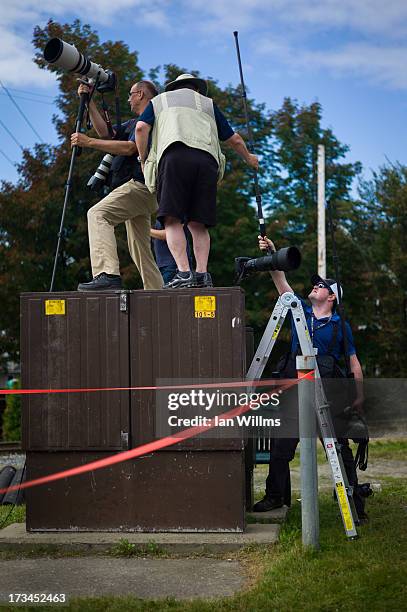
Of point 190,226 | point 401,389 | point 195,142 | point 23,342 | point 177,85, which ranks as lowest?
point 401,389

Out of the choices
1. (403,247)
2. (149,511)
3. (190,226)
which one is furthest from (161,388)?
(403,247)

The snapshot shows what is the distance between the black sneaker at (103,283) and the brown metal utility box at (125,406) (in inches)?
9.9

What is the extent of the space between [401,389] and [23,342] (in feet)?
63.8

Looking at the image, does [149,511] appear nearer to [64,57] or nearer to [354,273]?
[64,57]

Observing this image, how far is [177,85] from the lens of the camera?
659cm

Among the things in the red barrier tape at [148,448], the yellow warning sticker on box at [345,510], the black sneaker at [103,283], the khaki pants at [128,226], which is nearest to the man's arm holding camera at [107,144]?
the khaki pants at [128,226]

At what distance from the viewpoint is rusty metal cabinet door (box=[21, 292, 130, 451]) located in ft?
20.3

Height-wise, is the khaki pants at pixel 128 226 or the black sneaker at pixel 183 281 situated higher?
the khaki pants at pixel 128 226

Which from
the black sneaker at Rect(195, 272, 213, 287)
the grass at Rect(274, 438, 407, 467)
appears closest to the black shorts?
the black sneaker at Rect(195, 272, 213, 287)

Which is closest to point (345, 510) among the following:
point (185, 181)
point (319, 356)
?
point (319, 356)

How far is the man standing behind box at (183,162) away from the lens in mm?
6340

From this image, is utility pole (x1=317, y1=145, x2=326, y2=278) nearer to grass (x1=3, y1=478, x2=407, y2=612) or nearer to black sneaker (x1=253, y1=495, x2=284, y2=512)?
black sneaker (x1=253, y1=495, x2=284, y2=512)

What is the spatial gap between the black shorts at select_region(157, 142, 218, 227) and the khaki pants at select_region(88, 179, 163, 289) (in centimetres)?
58

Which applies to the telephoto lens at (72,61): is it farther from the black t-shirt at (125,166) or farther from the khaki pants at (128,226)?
the khaki pants at (128,226)
